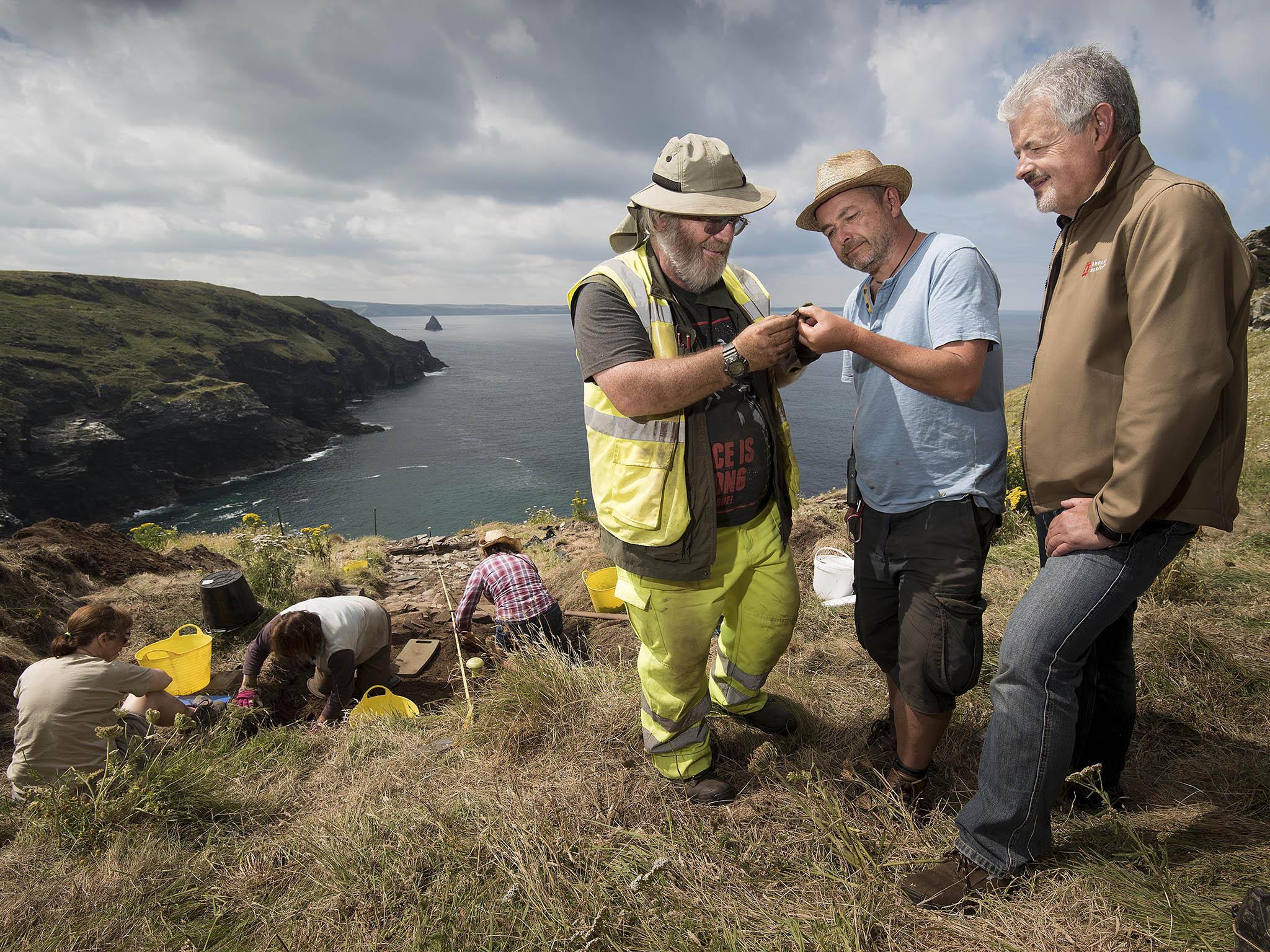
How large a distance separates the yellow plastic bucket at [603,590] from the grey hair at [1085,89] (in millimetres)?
5535

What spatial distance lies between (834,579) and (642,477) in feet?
11.9

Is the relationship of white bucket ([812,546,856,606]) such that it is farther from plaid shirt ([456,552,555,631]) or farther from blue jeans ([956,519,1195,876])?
blue jeans ([956,519,1195,876])

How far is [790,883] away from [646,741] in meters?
0.86

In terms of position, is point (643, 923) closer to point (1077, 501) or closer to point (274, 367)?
point (1077, 501)

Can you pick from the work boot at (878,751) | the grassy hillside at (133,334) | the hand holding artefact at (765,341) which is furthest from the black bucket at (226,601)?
the grassy hillside at (133,334)

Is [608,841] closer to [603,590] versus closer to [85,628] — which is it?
[85,628]

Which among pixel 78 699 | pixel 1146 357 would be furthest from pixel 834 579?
pixel 78 699

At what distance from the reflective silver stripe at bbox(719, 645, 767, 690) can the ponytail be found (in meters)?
3.94

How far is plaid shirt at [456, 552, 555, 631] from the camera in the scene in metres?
5.68

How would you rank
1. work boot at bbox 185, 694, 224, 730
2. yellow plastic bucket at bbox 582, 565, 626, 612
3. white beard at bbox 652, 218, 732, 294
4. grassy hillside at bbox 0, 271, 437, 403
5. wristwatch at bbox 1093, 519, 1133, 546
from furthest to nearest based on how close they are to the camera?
1. grassy hillside at bbox 0, 271, 437, 403
2. yellow plastic bucket at bbox 582, 565, 626, 612
3. work boot at bbox 185, 694, 224, 730
4. white beard at bbox 652, 218, 732, 294
5. wristwatch at bbox 1093, 519, 1133, 546

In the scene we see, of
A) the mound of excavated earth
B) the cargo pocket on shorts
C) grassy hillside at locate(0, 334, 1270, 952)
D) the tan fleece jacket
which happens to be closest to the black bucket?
the mound of excavated earth

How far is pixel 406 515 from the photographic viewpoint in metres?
56.1

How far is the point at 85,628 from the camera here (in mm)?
4125

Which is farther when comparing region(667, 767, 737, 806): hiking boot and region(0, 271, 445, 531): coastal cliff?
region(0, 271, 445, 531): coastal cliff
